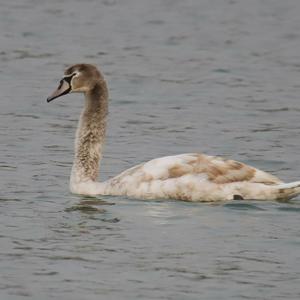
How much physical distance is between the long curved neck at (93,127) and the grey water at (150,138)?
46 centimetres

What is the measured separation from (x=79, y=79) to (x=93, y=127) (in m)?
0.56

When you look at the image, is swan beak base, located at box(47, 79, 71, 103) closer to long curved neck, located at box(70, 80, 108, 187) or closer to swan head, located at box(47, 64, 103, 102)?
swan head, located at box(47, 64, 103, 102)

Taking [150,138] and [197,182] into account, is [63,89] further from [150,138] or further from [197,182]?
[150,138]

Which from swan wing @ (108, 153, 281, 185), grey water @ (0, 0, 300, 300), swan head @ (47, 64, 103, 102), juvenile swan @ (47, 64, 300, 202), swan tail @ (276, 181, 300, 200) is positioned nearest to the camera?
grey water @ (0, 0, 300, 300)

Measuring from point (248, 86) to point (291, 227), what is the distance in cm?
906

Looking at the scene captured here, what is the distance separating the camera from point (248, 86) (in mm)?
22172

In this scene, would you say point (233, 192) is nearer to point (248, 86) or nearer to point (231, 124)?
point (231, 124)

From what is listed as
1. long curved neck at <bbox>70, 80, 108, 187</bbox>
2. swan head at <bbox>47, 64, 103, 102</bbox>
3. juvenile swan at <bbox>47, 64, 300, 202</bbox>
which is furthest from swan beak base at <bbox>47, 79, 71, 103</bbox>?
juvenile swan at <bbox>47, 64, 300, 202</bbox>

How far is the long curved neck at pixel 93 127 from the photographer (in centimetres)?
1555

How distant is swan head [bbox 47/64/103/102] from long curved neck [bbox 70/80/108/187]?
0.23 feet

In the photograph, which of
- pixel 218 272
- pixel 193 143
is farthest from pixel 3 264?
pixel 193 143

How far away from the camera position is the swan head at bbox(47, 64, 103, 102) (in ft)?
50.6

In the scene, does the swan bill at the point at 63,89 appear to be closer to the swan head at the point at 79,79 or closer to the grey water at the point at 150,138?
the swan head at the point at 79,79

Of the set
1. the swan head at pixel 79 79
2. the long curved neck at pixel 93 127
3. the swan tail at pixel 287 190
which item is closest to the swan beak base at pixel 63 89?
the swan head at pixel 79 79
